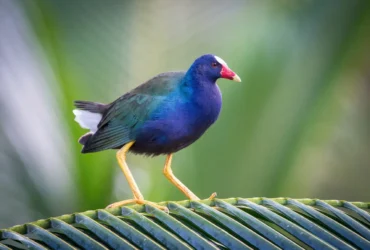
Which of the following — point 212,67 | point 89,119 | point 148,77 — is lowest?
point 89,119

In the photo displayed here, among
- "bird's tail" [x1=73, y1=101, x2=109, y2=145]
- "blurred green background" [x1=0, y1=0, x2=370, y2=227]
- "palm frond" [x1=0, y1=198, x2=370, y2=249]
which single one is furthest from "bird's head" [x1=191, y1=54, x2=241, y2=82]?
"palm frond" [x1=0, y1=198, x2=370, y2=249]

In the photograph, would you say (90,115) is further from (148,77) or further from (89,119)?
(148,77)

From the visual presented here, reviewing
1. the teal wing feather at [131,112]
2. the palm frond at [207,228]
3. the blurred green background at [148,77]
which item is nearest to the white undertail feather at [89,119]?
the teal wing feather at [131,112]

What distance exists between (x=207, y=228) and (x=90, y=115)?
2.24m

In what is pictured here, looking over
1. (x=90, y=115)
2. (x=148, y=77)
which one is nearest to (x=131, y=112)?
(x=90, y=115)

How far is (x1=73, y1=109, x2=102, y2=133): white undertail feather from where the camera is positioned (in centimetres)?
456

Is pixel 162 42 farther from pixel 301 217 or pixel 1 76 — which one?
pixel 301 217

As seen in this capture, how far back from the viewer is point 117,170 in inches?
215

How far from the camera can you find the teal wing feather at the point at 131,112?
4020mm

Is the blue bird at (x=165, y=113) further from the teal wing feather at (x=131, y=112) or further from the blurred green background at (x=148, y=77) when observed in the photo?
the blurred green background at (x=148, y=77)

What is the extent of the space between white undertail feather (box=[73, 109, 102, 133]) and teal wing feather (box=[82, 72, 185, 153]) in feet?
0.81

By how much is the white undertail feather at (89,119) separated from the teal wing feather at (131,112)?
0.25 metres

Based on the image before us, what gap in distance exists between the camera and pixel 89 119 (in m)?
4.61

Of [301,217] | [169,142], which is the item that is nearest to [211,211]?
[301,217]
